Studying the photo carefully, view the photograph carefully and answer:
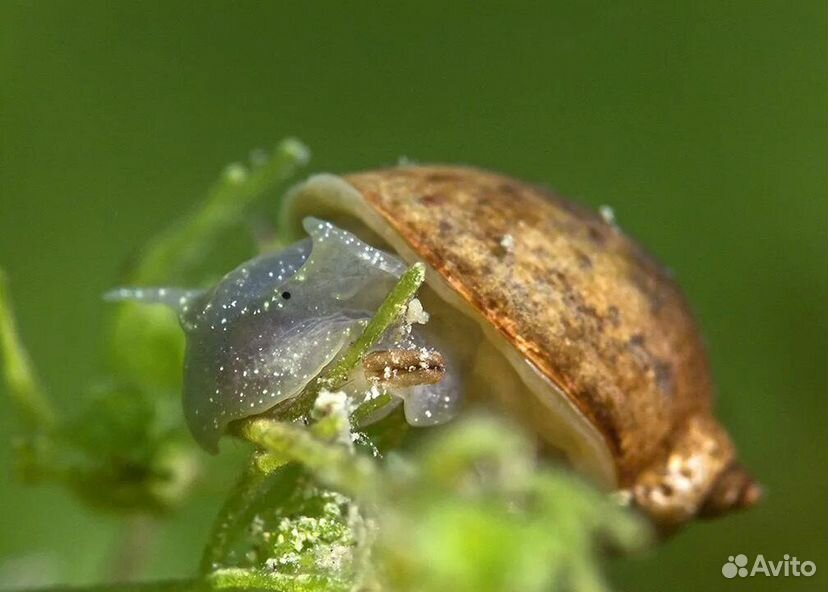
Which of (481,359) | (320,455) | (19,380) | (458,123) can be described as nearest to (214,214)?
(19,380)

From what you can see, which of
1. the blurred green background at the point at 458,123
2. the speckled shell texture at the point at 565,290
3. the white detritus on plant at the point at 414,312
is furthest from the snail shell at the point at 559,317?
the blurred green background at the point at 458,123

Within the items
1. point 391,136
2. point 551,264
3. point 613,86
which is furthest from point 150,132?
point 551,264

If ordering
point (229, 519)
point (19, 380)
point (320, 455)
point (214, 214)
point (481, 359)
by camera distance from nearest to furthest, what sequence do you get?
1. point (320, 455)
2. point (229, 519)
3. point (481, 359)
4. point (19, 380)
5. point (214, 214)

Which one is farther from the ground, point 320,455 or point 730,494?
point 320,455

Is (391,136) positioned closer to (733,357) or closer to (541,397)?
(733,357)

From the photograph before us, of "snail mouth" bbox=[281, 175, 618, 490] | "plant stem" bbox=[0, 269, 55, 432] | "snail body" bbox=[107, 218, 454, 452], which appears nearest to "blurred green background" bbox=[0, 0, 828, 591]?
"plant stem" bbox=[0, 269, 55, 432]

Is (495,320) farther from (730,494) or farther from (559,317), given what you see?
(730,494)
